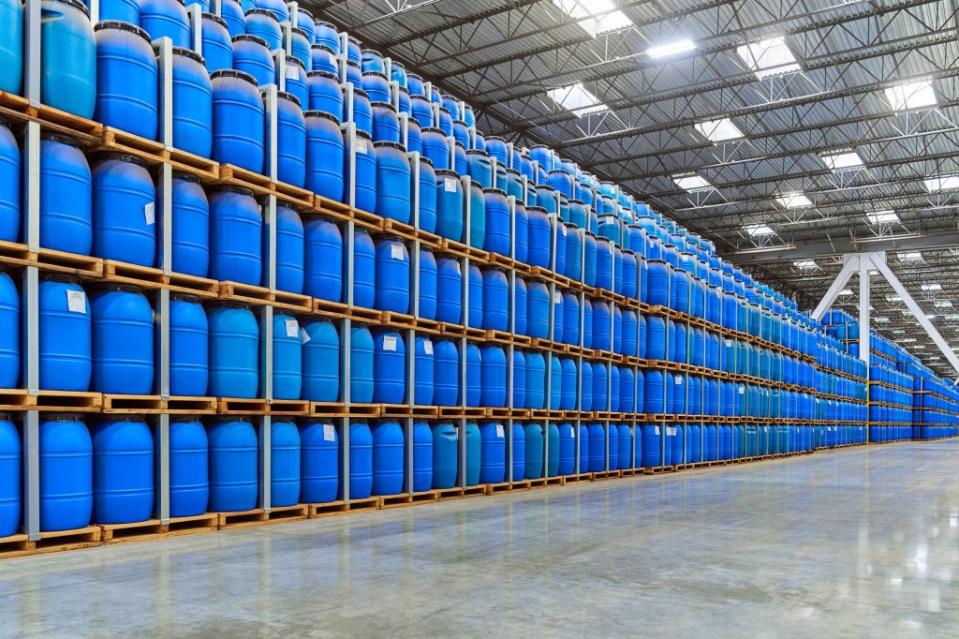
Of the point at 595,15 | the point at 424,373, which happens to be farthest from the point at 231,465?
the point at 595,15

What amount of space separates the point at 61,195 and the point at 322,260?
7.30ft

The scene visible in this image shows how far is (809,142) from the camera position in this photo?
21906mm

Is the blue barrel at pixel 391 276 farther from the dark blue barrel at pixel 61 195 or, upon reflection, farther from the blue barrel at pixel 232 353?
the dark blue barrel at pixel 61 195

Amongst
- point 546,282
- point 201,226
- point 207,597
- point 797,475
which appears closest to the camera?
point 207,597

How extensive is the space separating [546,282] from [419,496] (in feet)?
11.1

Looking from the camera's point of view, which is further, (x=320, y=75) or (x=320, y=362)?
(x=320, y=75)

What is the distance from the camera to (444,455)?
814 centimetres

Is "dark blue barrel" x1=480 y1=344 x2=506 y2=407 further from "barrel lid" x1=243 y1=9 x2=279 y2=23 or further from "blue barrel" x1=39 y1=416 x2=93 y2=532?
"blue barrel" x1=39 y1=416 x2=93 y2=532

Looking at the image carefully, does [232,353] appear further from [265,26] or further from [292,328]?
[265,26]

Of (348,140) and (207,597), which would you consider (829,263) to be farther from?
(207,597)

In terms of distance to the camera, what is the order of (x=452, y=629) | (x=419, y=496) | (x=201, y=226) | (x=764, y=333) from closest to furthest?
(x=452, y=629) < (x=201, y=226) < (x=419, y=496) < (x=764, y=333)

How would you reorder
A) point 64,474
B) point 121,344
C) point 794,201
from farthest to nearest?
point 794,201
point 121,344
point 64,474

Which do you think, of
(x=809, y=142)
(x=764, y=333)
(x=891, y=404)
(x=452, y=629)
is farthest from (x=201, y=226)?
(x=891, y=404)

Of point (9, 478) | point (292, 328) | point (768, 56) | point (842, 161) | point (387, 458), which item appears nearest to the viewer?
point (9, 478)
